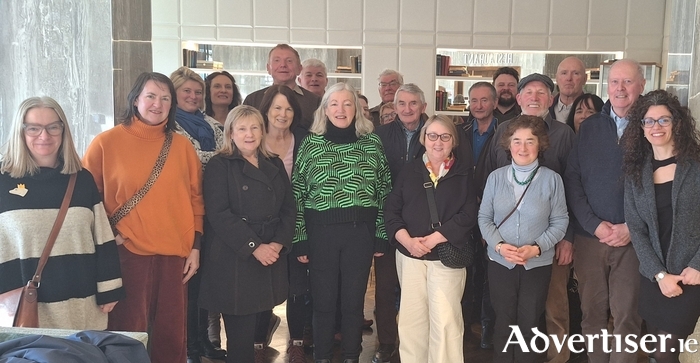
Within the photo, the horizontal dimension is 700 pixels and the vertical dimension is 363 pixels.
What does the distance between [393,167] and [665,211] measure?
4.96 ft

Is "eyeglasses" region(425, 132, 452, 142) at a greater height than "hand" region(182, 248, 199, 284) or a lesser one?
greater

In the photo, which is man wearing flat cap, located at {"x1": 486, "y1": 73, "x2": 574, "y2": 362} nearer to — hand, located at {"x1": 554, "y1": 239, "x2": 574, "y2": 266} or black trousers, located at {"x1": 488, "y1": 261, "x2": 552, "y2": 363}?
hand, located at {"x1": 554, "y1": 239, "x2": 574, "y2": 266}

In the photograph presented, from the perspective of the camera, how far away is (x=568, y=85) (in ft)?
13.5

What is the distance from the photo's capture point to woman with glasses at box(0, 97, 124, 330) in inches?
93.9

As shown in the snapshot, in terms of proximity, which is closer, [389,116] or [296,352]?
[296,352]

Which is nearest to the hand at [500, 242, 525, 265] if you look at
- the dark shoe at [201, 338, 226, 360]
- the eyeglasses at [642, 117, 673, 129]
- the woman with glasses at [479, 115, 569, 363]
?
the woman with glasses at [479, 115, 569, 363]

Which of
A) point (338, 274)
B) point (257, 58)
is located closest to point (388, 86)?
point (338, 274)

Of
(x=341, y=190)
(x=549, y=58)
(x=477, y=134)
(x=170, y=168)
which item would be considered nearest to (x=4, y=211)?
(x=170, y=168)

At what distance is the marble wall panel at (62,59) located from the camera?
3.37 m

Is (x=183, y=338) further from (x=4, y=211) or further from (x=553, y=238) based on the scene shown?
(x=553, y=238)

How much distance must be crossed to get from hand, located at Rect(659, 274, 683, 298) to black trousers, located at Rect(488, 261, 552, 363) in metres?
0.56

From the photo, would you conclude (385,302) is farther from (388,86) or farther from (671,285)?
(388,86)

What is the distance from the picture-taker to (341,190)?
10.6 feet

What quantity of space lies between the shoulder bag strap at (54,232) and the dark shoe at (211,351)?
4.74 ft
